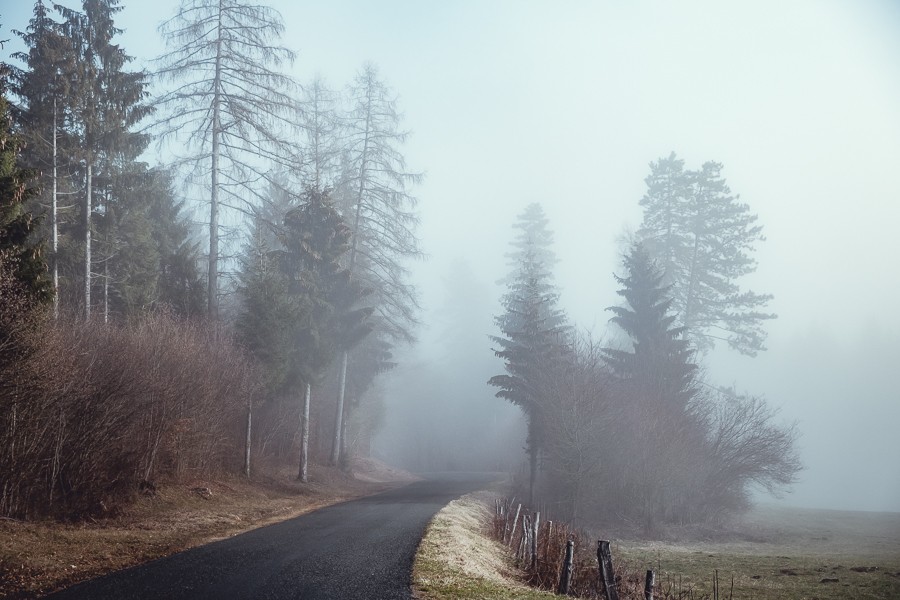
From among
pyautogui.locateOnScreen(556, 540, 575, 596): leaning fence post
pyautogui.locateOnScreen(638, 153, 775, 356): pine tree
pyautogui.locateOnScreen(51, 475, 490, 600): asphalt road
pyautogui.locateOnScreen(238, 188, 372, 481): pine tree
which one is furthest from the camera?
pyautogui.locateOnScreen(638, 153, 775, 356): pine tree

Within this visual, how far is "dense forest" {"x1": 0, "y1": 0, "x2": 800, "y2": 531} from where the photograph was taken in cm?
1411

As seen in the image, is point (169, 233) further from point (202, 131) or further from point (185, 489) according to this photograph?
point (185, 489)

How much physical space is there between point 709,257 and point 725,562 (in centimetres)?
2765

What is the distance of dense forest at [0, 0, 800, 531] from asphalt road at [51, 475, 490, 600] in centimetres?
463

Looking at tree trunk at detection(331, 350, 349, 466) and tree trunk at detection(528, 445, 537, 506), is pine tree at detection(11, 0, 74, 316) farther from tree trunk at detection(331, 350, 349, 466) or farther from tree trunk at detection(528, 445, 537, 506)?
tree trunk at detection(528, 445, 537, 506)

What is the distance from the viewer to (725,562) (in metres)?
19.4

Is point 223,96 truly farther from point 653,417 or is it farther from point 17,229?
point 653,417

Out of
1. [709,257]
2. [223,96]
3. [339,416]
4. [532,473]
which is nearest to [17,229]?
[223,96]

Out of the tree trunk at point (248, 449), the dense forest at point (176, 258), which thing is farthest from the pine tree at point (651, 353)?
the tree trunk at point (248, 449)

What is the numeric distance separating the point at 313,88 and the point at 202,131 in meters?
13.2

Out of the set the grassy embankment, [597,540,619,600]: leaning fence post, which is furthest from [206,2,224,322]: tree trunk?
[597,540,619,600]: leaning fence post

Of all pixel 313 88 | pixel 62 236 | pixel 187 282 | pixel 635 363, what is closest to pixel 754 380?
pixel 635 363

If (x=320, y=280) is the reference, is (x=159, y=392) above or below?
Answer: below

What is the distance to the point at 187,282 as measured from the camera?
27.4 metres
